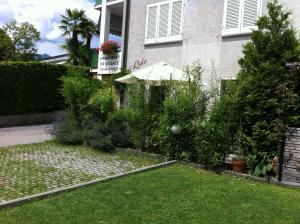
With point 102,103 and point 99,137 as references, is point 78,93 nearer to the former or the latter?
point 102,103

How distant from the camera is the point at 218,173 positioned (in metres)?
10.1

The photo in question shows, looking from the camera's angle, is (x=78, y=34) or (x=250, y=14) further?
(x=78, y=34)

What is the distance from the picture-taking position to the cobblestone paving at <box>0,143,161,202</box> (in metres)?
8.22

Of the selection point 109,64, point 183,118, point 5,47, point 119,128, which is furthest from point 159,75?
point 5,47

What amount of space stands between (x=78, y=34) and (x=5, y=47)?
28.9 feet

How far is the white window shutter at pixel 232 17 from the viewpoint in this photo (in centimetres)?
1295

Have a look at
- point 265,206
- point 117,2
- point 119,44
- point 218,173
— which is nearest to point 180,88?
point 218,173

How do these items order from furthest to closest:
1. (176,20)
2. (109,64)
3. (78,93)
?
1. (109,64)
2. (176,20)
3. (78,93)

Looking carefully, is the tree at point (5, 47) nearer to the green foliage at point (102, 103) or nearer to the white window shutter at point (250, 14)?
the green foliage at point (102, 103)

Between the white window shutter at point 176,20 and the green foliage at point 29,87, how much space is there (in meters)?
8.75

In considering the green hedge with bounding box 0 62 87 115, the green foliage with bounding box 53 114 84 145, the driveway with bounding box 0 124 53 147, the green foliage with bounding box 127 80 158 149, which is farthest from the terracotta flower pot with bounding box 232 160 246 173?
the green hedge with bounding box 0 62 87 115

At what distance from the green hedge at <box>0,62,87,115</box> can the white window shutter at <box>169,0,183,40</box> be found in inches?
224

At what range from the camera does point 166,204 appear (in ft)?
23.2

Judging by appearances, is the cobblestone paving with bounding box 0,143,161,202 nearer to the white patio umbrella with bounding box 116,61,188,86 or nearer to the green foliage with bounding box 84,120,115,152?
the green foliage with bounding box 84,120,115,152
